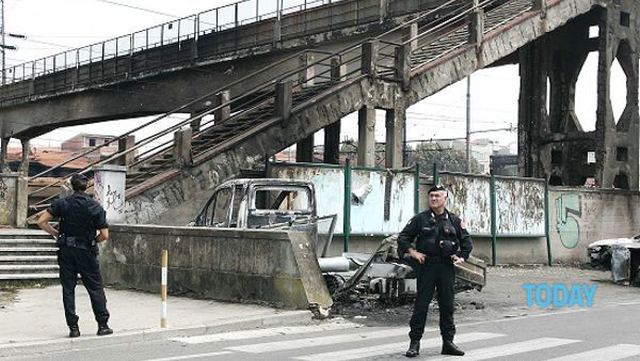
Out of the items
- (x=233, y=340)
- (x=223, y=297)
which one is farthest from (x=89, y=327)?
(x=223, y=297)

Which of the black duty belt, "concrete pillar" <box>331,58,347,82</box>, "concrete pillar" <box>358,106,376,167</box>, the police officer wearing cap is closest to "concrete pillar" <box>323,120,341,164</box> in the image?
"concrete pillar" <box>331,58,347,82</box>

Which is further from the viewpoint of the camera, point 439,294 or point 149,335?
point 149,335

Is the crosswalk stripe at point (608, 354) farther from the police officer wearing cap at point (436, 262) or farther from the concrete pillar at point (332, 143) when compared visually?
the concrete pillar at point (332, 143)

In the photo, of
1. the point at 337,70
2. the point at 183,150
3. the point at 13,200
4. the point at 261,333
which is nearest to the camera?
the point at 261,333

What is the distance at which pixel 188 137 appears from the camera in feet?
58.1

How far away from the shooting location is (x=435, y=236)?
27.2 ft

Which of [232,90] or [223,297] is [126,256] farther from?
[232,90]

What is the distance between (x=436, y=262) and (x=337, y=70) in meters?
15.3

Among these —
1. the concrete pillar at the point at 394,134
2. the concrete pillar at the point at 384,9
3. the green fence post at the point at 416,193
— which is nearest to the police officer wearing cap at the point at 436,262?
the green fence post at the point at 416,193

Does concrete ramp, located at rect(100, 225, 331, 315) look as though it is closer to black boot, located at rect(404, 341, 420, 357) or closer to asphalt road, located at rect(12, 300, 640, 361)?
asphalt road, located at rect(12, 300, 640, 361)

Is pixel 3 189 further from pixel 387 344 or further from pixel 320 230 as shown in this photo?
pixel 387 344

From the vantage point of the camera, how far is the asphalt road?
8289 millimetres

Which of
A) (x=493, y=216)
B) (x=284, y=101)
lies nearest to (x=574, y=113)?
(x=493, y=216)

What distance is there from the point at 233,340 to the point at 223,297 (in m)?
2.78
